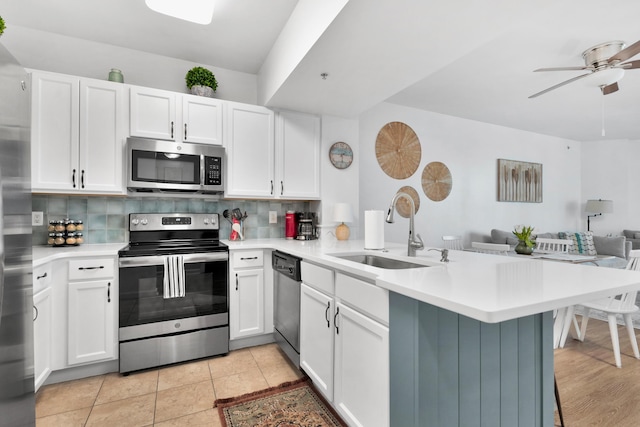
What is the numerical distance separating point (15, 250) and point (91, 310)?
159 cm

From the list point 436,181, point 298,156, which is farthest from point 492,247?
point 298,156

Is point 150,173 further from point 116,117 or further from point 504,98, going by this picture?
point 504,98

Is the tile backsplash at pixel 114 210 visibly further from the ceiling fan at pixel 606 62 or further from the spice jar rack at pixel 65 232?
the ceiling fan at pixel 606 62

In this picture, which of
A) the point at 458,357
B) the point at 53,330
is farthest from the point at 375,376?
the point at 53,330

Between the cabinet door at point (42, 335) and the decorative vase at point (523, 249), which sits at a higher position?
the decorative vase at point (523, 249)

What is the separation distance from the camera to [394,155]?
425cm

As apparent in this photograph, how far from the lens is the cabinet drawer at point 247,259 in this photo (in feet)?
8.58

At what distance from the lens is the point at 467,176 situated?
491cm

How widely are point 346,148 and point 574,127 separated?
4.59 m

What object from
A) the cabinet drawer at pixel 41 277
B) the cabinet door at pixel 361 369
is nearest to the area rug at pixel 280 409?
the cabinet door at pixel 361 369

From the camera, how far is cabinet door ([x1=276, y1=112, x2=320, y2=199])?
308cm

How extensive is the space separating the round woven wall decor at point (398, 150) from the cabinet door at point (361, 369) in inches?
114

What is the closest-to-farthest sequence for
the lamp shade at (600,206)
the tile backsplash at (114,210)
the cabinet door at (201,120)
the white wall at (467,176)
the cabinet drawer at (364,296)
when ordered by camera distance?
the cabinet drawer at (364,296)
the tile backsplash at (114,210)
the cabinet door at (201,120)
the white wall at (467,176)
the lamp shade at (600,206)

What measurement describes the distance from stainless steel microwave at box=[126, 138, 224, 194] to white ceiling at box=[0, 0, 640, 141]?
0.84 meters
